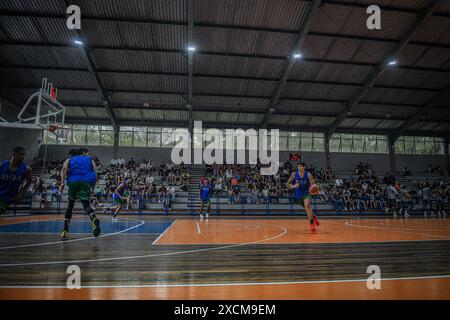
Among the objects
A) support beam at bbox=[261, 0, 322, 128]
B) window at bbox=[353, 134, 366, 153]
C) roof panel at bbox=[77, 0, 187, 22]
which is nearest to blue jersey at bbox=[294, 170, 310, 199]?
support beam at bbox=[261, 0, 322, 128]

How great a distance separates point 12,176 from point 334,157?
27267mm

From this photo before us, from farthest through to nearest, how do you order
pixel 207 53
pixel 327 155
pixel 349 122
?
pixel 327 155
pixel 349 122
pixel 207 53

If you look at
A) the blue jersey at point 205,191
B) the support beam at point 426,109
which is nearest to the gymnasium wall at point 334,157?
the support beam at point 426,109

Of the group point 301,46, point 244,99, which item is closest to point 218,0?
point 301,46

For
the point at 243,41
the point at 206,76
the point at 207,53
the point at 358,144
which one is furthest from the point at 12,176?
the point at 358,144

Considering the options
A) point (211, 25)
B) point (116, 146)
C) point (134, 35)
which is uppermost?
point (211, 25)

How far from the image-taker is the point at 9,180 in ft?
16.0

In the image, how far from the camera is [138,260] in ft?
12.1

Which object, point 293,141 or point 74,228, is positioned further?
point 293,141

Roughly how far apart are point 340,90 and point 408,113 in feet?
27.8

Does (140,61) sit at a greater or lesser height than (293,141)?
greater

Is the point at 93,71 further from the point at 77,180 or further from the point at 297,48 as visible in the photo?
the point at 77,180

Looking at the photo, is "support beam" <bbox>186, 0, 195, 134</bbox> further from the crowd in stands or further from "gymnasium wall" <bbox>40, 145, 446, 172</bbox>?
the crowd in stands
